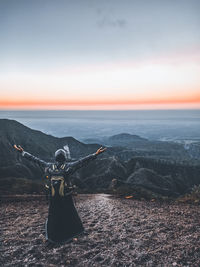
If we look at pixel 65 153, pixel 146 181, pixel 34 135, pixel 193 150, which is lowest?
pixel 193 150

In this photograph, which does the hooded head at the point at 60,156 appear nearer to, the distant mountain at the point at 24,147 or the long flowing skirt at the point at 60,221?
the long flowing skirt at the point at 60,221

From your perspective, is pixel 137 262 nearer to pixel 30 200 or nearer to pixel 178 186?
pixel 30 200

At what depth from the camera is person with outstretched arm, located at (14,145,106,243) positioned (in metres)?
6.18

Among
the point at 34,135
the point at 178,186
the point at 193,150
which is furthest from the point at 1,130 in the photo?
the point at 193,150

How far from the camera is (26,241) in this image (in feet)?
20.6

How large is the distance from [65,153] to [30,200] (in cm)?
840

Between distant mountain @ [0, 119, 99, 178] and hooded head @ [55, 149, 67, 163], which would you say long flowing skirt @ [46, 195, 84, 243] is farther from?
distant mountain @ [0, 119, 99, 178]

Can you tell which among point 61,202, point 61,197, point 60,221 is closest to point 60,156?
point 61,197

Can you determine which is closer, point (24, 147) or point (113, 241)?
point (113, 241)

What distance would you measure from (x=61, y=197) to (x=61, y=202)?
0.69 feet

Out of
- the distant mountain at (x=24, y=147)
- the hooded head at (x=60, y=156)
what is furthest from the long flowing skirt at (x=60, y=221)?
the distant mountain at (x=24, y=147)

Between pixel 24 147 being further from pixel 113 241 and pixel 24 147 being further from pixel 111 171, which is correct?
pixel 113 241

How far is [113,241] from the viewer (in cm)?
633

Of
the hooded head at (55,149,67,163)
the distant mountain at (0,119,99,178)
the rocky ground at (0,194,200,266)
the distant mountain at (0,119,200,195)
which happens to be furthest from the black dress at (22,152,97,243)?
the distant mountain at (0,119,200,195)
